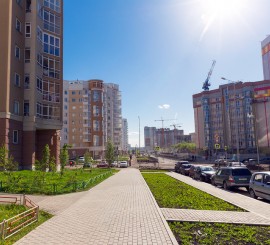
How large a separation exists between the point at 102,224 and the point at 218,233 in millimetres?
3452

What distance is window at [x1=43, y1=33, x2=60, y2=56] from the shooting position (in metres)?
33.8

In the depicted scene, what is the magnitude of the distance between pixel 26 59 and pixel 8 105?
6723 mm

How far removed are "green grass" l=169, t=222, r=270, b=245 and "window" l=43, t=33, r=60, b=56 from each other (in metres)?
30.4

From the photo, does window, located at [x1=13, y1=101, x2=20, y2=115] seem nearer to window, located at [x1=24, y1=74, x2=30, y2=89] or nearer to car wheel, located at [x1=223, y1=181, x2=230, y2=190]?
window, located at [x1=24, y1=74, x2=30, y2=89]

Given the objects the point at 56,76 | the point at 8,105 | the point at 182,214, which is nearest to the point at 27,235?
the point at 182,214

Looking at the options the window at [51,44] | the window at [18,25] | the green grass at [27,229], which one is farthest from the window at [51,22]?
the green grass at [27,229]

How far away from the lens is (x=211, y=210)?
10938 millimetres

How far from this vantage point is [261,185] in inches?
559

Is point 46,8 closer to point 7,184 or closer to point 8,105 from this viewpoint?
point 8,105

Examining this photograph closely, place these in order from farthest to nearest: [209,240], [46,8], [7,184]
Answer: [46,8]
[7,184]
[209,240]

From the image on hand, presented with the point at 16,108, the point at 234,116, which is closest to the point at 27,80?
the point at 16,108

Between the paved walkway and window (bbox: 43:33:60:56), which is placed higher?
window (bbox: 43:33:60:56)

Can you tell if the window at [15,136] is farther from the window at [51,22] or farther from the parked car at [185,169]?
the parked car at [185,169]

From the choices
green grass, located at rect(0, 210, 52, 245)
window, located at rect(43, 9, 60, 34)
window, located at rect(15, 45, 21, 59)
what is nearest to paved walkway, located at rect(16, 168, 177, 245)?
green grass, located at rect(0, 210, 52, 245)
